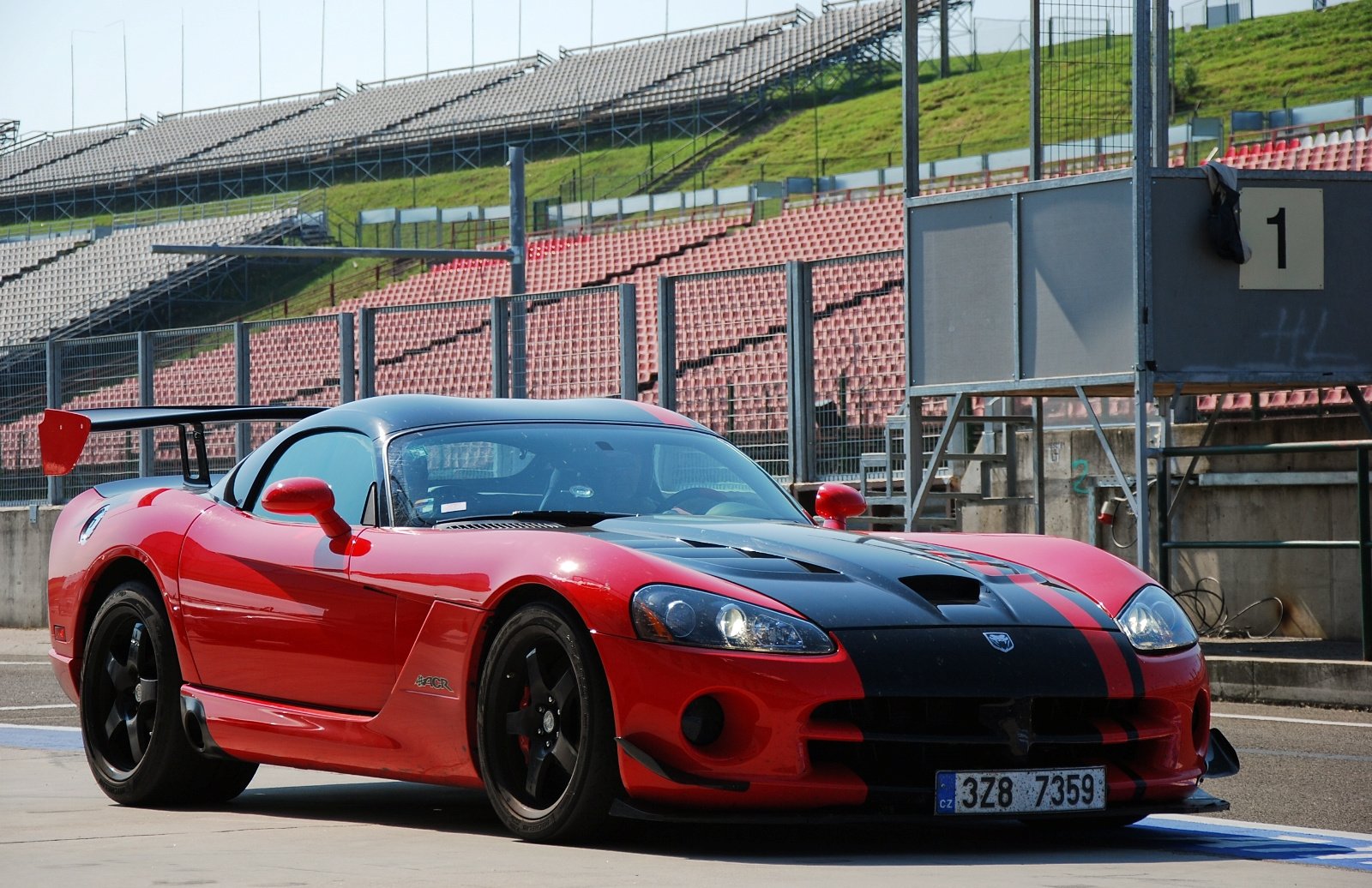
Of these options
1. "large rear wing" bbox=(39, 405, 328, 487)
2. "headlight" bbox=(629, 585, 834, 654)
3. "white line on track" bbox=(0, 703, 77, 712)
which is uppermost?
"large rear wing" bbox=(39, 405, 328, 487)

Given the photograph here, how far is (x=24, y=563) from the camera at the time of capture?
69.6 feet

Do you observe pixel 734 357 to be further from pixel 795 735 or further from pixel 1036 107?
pixel 795 735

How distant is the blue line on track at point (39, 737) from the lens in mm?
7934

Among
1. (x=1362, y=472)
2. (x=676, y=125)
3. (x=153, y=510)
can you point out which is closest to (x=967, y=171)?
(x=676, y=125)

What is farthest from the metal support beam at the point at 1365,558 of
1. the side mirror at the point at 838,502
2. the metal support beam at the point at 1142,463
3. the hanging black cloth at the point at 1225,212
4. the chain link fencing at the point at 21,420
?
the chain link fencing at the point at 21,420

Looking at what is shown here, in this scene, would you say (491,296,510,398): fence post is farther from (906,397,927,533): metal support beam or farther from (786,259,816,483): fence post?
(906,397,927,533): metal support beam

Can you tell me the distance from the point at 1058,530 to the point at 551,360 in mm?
5643

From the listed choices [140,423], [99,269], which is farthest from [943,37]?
[140,423]

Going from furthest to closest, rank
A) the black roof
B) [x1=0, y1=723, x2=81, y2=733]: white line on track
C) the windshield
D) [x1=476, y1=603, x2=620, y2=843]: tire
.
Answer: [x1=0, y1=723, x2=81, y2=733]: white line on track → the black roof → the windshield → [x1=476, y1=603, x2=620, y2=843]: tire

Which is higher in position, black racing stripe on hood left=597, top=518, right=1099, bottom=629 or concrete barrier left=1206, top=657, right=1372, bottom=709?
black racing stripe on hood left=597, top=518, right=1099, bottom=629

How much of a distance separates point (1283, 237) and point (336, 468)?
28.9 ft

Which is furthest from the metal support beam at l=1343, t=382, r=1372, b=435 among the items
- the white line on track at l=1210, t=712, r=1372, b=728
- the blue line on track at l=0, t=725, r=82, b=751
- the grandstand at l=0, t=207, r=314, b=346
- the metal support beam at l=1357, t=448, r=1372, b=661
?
the grandstand at l=0, t=207, r=314, b=346

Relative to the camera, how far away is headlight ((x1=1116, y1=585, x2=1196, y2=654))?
194 inches

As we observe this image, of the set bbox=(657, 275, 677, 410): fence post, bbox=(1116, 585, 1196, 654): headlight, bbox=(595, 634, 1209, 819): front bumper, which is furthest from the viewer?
bbox=(657, 275, 677, 410): fence post
